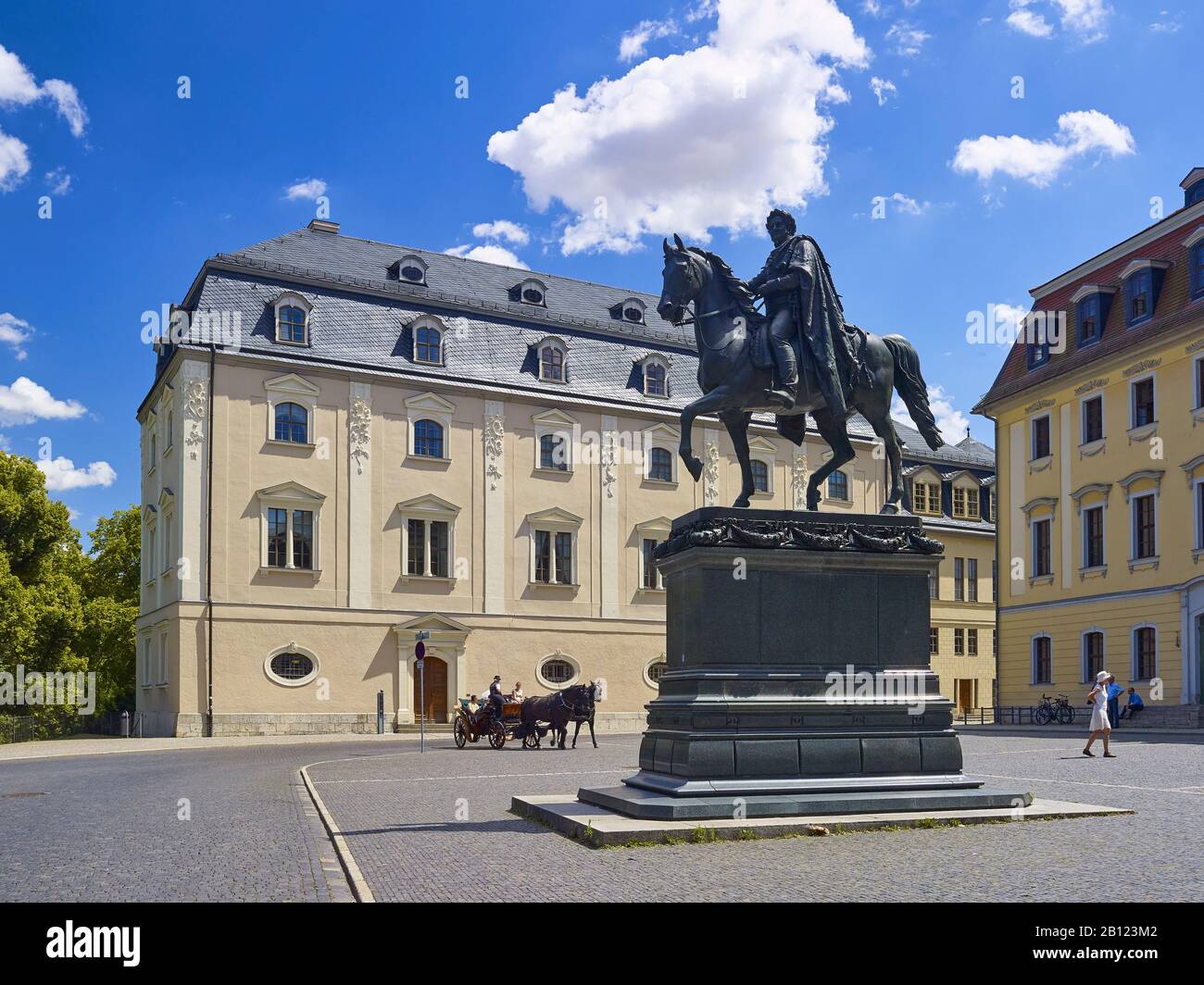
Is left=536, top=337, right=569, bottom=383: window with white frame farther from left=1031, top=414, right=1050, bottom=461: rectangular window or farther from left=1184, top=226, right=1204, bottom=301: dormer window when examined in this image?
left=1184, top=226, right=1204, bottom=301: dormer window

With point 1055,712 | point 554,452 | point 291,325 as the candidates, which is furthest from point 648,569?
point 291,325

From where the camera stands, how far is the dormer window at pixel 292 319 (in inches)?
1657

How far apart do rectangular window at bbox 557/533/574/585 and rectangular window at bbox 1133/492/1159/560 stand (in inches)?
759

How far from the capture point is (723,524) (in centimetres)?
1144

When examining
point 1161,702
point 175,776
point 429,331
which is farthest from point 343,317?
point 1161,702

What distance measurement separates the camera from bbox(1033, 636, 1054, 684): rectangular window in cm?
4156

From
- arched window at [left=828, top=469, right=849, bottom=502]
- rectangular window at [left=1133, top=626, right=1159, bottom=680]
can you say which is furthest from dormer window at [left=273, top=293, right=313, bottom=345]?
rectangular window at [left=1133, top=626, right=1159, bottom=680]

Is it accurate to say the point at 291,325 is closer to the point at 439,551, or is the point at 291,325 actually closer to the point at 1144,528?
the point at 439,551

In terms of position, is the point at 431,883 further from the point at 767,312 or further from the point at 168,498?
the point at 168,498

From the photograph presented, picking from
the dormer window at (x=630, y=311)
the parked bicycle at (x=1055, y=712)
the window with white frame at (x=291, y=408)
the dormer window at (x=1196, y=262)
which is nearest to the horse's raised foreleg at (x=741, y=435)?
the dormer window at (x=1196, y=262)

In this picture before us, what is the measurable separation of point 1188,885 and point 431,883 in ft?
15.2

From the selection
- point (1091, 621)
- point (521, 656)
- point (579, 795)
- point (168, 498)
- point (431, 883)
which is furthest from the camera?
point (521, 656)

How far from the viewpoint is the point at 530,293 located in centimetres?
4978

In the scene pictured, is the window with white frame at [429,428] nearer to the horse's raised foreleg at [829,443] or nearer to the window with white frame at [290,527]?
the window with white frame at [290,527]
